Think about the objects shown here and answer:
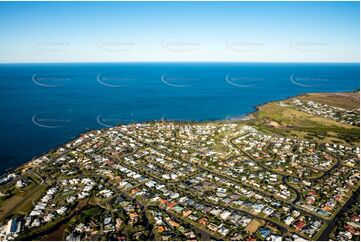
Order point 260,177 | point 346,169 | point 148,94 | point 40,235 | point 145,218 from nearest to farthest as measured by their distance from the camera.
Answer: point 40,235
point 145,218
point 260,177
point 346,169
point 148,94

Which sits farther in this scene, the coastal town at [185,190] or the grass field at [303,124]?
the grass field at [303,124]

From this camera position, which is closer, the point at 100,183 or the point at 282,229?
the point at 282,229

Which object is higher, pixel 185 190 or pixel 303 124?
pixel 185 190

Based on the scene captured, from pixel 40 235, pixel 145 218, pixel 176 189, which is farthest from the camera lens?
pixel 176 189

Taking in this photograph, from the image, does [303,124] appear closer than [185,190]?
No

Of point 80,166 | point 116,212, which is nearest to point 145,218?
point 116,212

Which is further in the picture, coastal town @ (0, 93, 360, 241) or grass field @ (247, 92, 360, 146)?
grass field @ (247, 92, 360, 146)

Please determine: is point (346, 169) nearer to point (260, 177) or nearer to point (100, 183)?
point (260, 177)

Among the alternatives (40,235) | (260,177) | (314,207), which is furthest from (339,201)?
(40,235)
